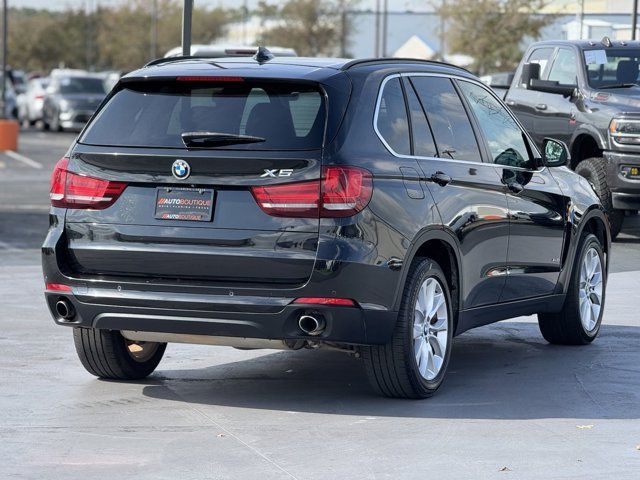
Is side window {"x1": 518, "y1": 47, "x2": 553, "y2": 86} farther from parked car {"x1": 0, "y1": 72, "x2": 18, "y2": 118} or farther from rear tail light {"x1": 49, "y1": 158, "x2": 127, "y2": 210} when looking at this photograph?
parked car {"x1": 0, "y1": 72, "x2": 18, "y2": 118}

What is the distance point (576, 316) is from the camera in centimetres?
971

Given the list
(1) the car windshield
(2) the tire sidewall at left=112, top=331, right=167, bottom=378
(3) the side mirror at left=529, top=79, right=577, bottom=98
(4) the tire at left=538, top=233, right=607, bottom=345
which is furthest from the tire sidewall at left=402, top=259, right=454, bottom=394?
(1) the car windshield

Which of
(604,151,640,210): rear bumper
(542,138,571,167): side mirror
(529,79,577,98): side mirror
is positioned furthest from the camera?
(529,79,577,98): side mirror

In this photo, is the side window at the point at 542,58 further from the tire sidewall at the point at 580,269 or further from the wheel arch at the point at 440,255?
the wheel arch at the point at 440,255

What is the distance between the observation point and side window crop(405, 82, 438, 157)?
7930 mm

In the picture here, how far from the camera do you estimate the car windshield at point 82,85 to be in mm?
46938

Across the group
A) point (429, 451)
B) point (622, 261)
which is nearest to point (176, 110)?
point (429, 451)

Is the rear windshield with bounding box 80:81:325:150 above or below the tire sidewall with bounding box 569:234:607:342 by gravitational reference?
above

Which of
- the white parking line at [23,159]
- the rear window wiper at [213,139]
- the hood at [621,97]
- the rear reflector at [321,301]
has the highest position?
the rear window wiper at [213,139]

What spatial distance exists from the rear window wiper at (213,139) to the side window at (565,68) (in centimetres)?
970

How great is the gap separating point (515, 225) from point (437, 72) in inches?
41.1

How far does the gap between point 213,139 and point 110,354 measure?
1.50 metres

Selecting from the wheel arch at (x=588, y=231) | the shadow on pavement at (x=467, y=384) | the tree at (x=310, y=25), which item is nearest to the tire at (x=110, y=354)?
the shadow on pavement at (x=467, y=384)

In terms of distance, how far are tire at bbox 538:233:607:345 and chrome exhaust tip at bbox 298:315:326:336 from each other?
2.91m
